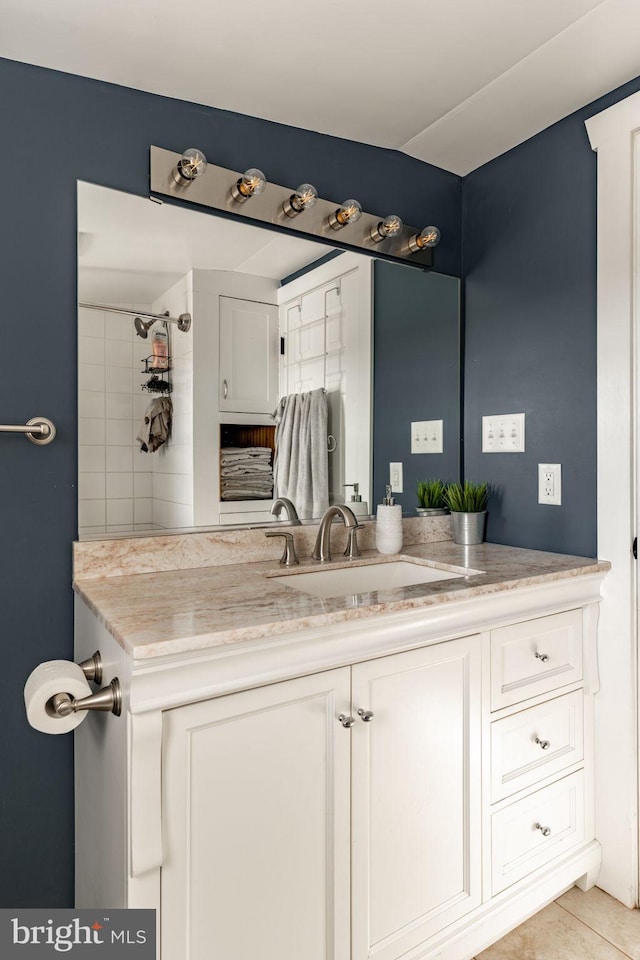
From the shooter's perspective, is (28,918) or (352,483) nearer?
(28,918)

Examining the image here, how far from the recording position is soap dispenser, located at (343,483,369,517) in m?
1.94

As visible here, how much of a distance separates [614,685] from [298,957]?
3.61 feet

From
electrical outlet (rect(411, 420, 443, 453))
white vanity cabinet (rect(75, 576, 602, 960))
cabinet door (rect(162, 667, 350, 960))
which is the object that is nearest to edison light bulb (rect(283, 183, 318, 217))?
electrical outlet (rect(411, 420, 443, 453))

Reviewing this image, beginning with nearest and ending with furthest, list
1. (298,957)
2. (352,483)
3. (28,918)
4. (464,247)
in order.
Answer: (298,957)
(28,918)
(352,483)
(464,247)

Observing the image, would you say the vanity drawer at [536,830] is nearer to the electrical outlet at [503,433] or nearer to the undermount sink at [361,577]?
the undermount sink at [361,577]

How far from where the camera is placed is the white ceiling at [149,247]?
151 cm

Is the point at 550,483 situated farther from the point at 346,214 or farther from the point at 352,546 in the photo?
the point at 346,214

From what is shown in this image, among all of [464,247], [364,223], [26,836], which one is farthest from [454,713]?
[464,247]

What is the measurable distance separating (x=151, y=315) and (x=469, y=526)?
1.24 m

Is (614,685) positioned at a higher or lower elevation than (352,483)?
lower

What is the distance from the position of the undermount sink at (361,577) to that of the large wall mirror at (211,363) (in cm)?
22

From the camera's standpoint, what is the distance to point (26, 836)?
1452 millimetres

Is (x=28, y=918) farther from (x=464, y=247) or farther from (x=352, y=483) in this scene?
(x=464, y=247)
